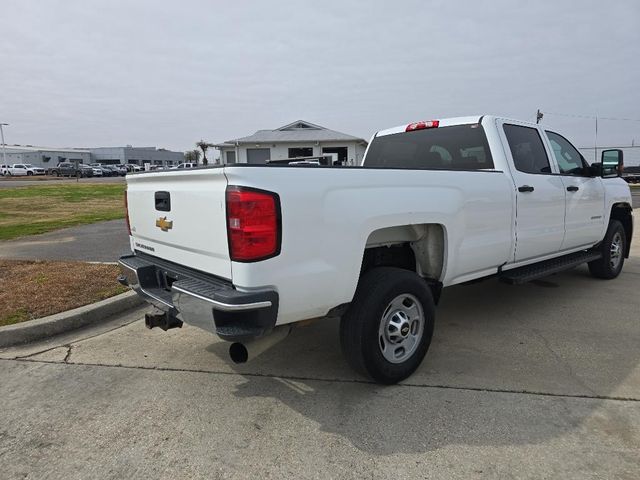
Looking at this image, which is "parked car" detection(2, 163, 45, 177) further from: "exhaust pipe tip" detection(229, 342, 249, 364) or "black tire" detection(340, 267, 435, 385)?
"black tire" detection(340, 267, 435, 385)

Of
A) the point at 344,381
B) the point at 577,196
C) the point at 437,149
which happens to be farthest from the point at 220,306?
the point at 577,196

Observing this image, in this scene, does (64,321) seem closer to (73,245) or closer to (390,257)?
(390,257)

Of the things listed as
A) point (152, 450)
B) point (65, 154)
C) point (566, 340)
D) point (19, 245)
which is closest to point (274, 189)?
point (152, 450)

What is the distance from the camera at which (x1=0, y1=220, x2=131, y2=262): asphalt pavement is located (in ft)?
24.3

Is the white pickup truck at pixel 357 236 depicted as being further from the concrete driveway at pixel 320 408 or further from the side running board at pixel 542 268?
the concrete driveway at pixel 320 408

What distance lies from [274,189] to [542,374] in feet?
8.33

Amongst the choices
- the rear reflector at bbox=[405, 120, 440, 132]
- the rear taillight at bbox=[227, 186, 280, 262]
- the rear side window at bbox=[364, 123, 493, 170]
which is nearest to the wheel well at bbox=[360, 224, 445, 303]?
the rear side window at bbox=[364, 123, 493, 170]

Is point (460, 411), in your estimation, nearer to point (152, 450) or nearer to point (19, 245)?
point (152, 450)

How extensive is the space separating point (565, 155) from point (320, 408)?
415cm

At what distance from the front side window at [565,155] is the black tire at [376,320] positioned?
111 inches

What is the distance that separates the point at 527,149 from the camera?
4.72m

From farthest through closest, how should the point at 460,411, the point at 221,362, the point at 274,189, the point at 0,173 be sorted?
1. the point at 0,173
2. the point at 221,362
3. the point at 460,411
4. the point at 274,189

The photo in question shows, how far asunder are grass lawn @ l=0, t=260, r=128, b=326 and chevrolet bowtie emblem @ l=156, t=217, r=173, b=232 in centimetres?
214

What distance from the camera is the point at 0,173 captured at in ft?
206
